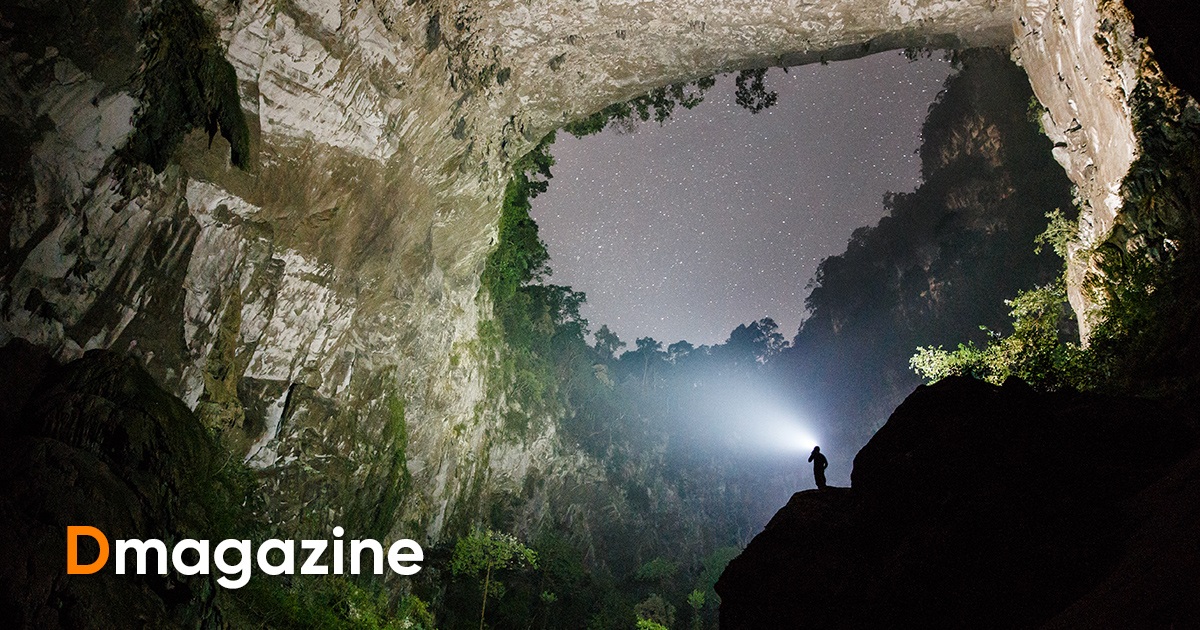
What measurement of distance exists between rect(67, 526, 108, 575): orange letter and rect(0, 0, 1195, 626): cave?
41.6 inches

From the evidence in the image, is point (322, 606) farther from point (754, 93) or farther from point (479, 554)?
point (754, 93)

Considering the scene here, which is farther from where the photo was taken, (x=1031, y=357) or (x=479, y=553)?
(x=479, y=553)

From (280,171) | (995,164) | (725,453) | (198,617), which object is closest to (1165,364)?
(198,617)

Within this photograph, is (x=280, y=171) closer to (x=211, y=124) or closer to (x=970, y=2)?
(x=211, y=124)

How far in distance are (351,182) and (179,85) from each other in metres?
3.84

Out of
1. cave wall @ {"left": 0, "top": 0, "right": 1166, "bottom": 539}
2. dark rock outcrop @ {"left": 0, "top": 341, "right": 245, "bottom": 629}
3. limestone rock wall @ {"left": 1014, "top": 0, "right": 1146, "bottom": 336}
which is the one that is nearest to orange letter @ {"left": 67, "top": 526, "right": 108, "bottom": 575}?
dark rock outcrop @ {"left": 0, "top": 341, "right": 245, "bottom": 629}

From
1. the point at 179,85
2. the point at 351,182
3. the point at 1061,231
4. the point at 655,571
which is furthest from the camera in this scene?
the point at 655,571

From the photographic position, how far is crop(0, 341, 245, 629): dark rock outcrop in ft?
18.7

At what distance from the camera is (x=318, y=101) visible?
38.0 ft

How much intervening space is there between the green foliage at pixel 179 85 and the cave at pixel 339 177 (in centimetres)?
4

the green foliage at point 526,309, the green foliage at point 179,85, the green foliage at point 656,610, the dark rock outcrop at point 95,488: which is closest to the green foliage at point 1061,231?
the green foliage at point 526,309

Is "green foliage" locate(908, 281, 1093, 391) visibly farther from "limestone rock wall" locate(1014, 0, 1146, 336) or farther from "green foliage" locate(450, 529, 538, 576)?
"green foliage" locate(450, 529, 538, 576)

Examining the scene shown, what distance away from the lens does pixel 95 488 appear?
6.75 metres

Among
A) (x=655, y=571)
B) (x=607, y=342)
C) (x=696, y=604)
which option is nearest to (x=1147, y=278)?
(x=696, y=604)
